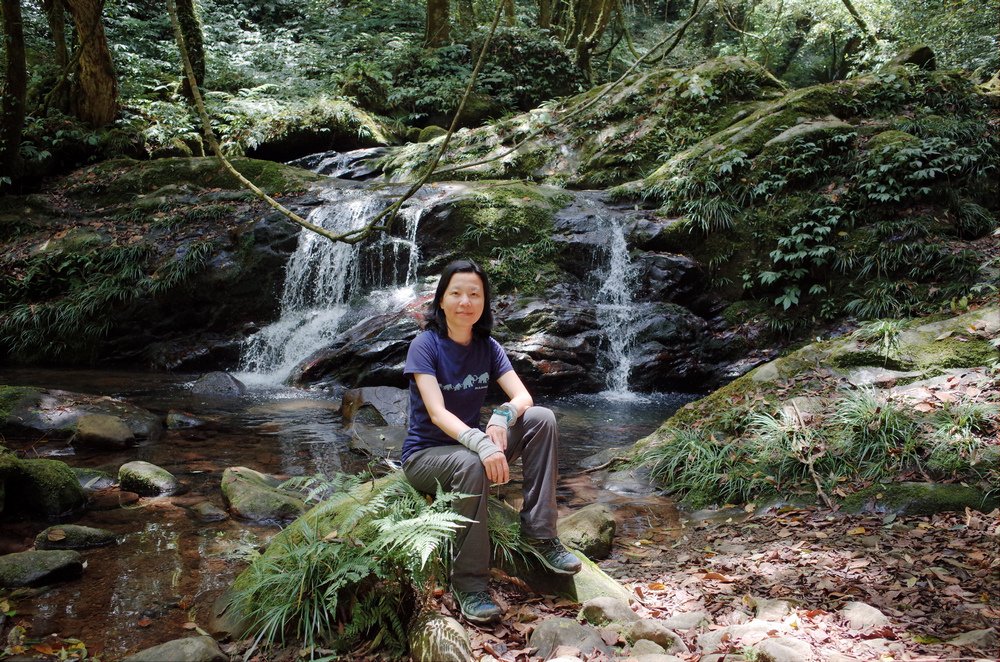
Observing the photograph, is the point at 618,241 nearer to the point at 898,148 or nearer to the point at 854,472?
the point at 898,148

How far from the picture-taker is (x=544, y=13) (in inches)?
758

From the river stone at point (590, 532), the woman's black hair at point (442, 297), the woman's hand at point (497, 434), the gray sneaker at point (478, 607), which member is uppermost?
the woman's black hair at point (442, 297)

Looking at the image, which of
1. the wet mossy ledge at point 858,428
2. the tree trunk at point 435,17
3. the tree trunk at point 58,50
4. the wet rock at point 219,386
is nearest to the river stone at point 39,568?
the wet mossy ledge at point 858,428

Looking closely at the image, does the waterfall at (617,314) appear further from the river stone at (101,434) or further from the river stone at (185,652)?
A: the river stone at (185,652)

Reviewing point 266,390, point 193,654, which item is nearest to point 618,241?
point 266,390

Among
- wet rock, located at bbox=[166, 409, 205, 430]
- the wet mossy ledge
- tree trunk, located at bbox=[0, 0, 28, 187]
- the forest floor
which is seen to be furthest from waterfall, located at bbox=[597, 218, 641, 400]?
tree trunk, located at bbox=[0, 0, 28, 187]

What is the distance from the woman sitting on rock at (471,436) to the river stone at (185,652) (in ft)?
3.19

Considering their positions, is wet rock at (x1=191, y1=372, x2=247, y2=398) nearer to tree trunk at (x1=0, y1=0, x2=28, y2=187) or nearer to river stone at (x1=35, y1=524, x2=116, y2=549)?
river stone at (x1=35, y1=524, x2=116, y2=549)

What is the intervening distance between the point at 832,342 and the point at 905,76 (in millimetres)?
8231

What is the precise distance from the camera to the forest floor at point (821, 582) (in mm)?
2299

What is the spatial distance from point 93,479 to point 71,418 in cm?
→ 175

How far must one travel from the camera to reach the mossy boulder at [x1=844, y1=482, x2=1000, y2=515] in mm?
3354

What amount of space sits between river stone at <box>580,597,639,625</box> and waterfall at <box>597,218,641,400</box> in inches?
241

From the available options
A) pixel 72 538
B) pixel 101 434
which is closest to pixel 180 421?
pixel 101 434
